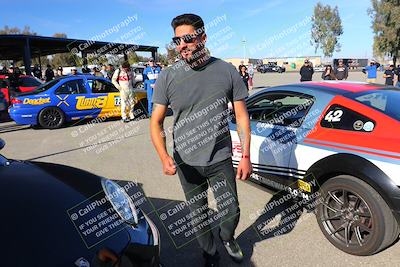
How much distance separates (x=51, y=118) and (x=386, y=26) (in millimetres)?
50000

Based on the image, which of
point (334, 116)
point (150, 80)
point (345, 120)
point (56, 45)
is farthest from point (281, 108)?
point (56, 45)

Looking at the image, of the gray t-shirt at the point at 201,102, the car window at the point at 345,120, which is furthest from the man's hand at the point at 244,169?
the car window at the point at 345,120

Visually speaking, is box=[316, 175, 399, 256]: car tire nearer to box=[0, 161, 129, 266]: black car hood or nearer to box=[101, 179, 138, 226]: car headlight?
box=[101, 179, 138, 226]: car headlight

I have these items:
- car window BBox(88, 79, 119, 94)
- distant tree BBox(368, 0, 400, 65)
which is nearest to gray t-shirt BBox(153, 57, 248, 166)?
car window BBox(88, 79, 119, 94)

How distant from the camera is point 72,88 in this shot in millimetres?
10328

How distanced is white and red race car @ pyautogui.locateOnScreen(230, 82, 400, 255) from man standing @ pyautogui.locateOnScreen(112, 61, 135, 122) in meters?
7.02

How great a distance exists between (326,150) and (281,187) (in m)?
0.79

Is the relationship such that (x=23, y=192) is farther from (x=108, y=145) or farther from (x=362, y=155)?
(x=108, y=145)

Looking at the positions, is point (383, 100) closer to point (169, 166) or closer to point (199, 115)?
point (199, 115)

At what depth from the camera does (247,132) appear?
8.68 feet

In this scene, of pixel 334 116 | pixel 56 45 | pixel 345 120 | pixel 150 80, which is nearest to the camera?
pixel 345 120

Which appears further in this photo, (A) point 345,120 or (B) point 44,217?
(A) point 345,120

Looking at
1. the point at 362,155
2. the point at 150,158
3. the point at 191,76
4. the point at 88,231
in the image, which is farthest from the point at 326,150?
the point at 150,158

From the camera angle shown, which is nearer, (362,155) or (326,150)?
(362,155)
